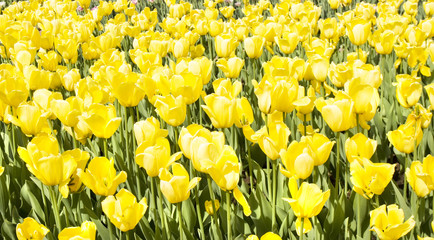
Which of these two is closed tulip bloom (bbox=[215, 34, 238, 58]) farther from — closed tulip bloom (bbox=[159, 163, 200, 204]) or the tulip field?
closed tulip bloom (bbox=[159, 163, 200, 204])

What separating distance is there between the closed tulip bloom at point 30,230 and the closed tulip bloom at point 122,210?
0.18 m

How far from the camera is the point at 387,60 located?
4285mm

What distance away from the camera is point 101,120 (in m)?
1.92

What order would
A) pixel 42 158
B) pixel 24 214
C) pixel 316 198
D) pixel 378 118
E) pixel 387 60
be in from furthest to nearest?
pixel 387 60 < pixel 378 118 < pixel 24 214 < pixel 42 158 < pixel 316 198

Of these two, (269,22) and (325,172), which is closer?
(325,172)

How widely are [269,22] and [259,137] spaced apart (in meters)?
2.40

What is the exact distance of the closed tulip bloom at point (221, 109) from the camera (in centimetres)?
182

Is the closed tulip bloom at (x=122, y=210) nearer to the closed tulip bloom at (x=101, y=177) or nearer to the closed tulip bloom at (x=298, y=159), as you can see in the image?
the closed tulip bloom at (x=101, y=177)

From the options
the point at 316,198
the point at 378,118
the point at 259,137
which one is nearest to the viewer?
the point at 316,198

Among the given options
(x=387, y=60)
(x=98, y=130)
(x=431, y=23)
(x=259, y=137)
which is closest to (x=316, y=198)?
(x=259, y=137)

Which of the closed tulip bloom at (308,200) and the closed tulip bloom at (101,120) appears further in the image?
the closed tulip bloom at (101,120)

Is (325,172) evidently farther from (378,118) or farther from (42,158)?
(42,158)

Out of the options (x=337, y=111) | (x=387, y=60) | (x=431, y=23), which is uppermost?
(x=337, y=111)

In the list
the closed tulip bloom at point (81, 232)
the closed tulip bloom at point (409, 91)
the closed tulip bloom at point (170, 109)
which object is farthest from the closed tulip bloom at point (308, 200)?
the closed tulip bloom at point (409, 91)
